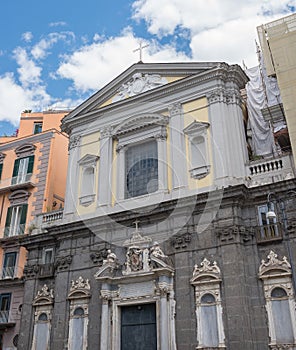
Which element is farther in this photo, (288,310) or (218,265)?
(218,265)

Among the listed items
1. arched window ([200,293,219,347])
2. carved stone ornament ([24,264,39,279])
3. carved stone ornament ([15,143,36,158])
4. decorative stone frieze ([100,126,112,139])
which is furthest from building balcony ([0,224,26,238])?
arched window ([200,293,219,347])

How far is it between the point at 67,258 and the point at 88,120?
717 centimetres

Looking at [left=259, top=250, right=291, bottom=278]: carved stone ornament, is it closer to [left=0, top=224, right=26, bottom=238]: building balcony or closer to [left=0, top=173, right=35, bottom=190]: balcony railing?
[left=0, top=224, right=26, bottom=238]: building balcony

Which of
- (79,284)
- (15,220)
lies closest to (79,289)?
(79,284)

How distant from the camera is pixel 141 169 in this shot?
20125 millimetres

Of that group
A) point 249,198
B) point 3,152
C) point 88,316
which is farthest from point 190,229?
point 3,152

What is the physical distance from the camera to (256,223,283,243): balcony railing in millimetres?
15430

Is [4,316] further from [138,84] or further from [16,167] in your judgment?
[138,84]

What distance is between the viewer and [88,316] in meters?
17.9

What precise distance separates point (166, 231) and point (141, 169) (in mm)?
3791

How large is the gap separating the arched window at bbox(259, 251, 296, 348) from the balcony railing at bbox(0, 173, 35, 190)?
1430cm

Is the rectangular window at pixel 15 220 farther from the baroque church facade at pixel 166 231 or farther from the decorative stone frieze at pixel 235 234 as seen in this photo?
the decorative stone frieze at pixel 235 234

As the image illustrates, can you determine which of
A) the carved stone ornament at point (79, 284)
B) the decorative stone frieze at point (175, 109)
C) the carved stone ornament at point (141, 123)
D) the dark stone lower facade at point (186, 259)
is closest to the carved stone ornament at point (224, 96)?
the decorative stone frieze at point (175, 109)

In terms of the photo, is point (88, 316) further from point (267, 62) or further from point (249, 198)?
point (267, 62)
